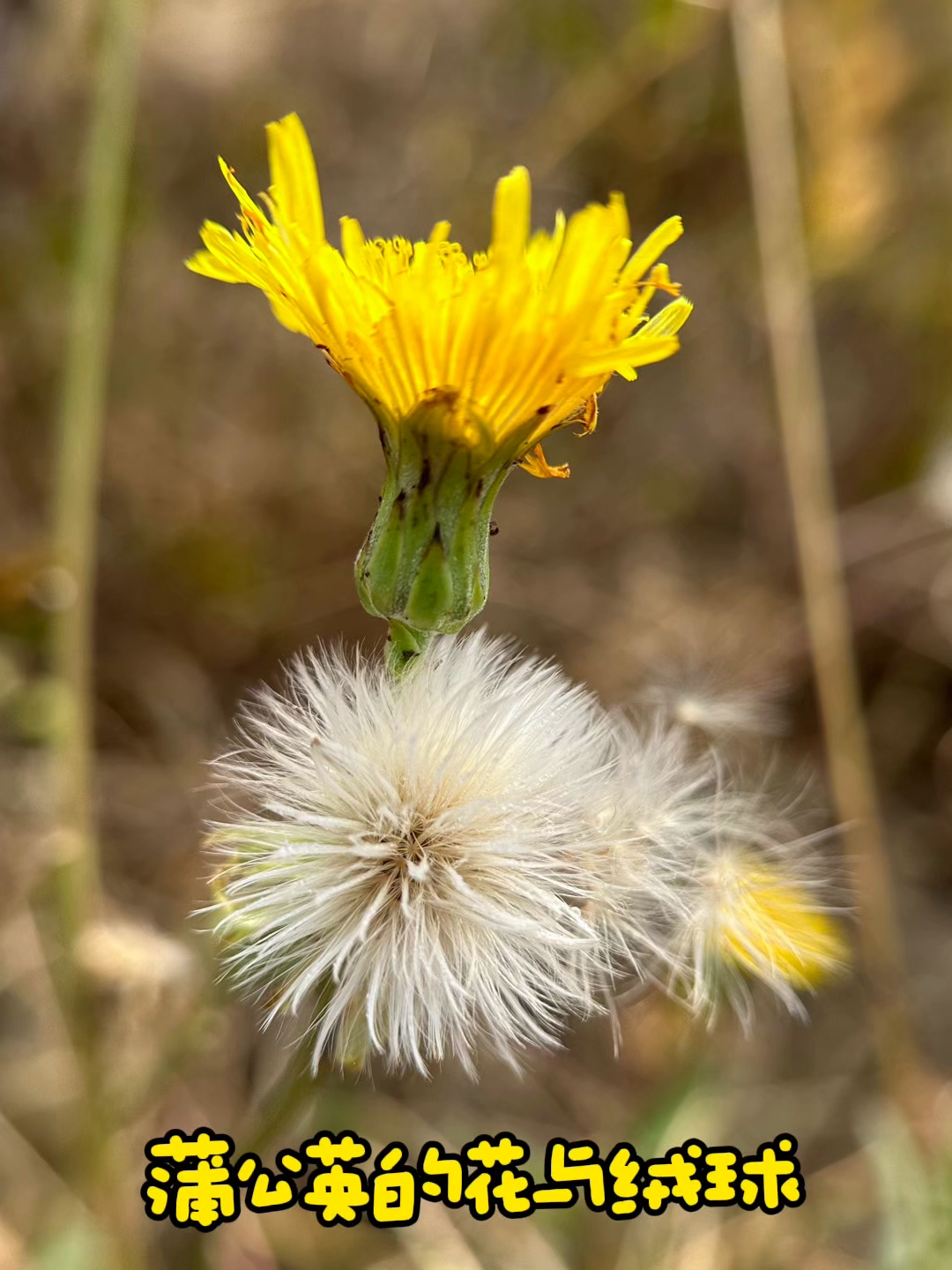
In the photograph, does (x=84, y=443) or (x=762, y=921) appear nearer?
(x=762, y=921)

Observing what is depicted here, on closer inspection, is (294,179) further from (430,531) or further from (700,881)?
(700,881)

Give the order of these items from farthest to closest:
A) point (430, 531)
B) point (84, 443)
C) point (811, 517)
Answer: point (811, 517) → point (84, 443) → point (430, 531)

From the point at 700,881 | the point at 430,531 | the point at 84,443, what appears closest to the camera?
the point at 430,531

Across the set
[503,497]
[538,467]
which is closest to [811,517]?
[503,497]

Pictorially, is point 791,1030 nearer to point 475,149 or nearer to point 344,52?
point 475,149

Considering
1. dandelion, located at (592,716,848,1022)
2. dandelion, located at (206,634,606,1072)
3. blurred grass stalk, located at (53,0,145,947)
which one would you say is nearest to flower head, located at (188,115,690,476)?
dandelion, located at (206,634,606,1072)

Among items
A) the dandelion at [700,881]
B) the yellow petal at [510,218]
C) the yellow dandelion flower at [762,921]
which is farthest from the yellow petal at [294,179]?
the yellow dandelion flower at [762,921]

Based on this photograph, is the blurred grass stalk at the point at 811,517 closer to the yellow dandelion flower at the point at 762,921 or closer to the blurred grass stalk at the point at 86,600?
the yellow dandelion flower at the point at 762,921
